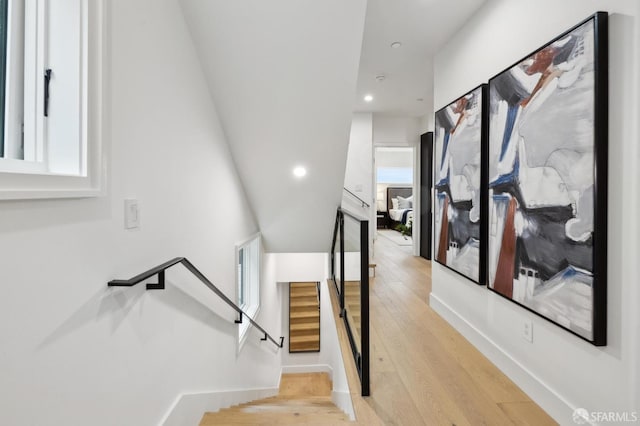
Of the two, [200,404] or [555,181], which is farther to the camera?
[200,404]

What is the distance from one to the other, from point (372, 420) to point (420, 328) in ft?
4.20

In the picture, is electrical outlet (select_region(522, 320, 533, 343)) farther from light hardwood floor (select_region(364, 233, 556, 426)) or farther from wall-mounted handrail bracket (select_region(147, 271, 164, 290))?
wall-mounted handrail bracket (select_region(147, 271, 164, 290))

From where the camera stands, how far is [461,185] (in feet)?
8.54

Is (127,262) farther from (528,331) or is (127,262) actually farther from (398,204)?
(398,204)

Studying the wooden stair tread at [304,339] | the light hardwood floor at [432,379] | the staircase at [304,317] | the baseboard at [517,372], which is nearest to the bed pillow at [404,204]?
the staircase at [304,317]

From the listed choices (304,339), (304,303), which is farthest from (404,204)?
(304,339)

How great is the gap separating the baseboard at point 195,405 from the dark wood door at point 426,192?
4.07 meters

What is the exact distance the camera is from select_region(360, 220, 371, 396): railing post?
1905 millimetres

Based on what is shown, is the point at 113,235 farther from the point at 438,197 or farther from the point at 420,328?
the point at 438,197

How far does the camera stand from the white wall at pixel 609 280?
1.30 metres

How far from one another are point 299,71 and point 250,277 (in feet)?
8.82

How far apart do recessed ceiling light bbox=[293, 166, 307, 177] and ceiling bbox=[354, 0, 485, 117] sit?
137 centimetres

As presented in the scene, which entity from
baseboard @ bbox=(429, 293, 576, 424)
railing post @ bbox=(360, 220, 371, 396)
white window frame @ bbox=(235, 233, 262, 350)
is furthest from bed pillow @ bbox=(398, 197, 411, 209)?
railing post @ bbox=(360, 220, 371, 396)

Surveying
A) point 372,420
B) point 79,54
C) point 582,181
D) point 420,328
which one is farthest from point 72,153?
point 420,328
